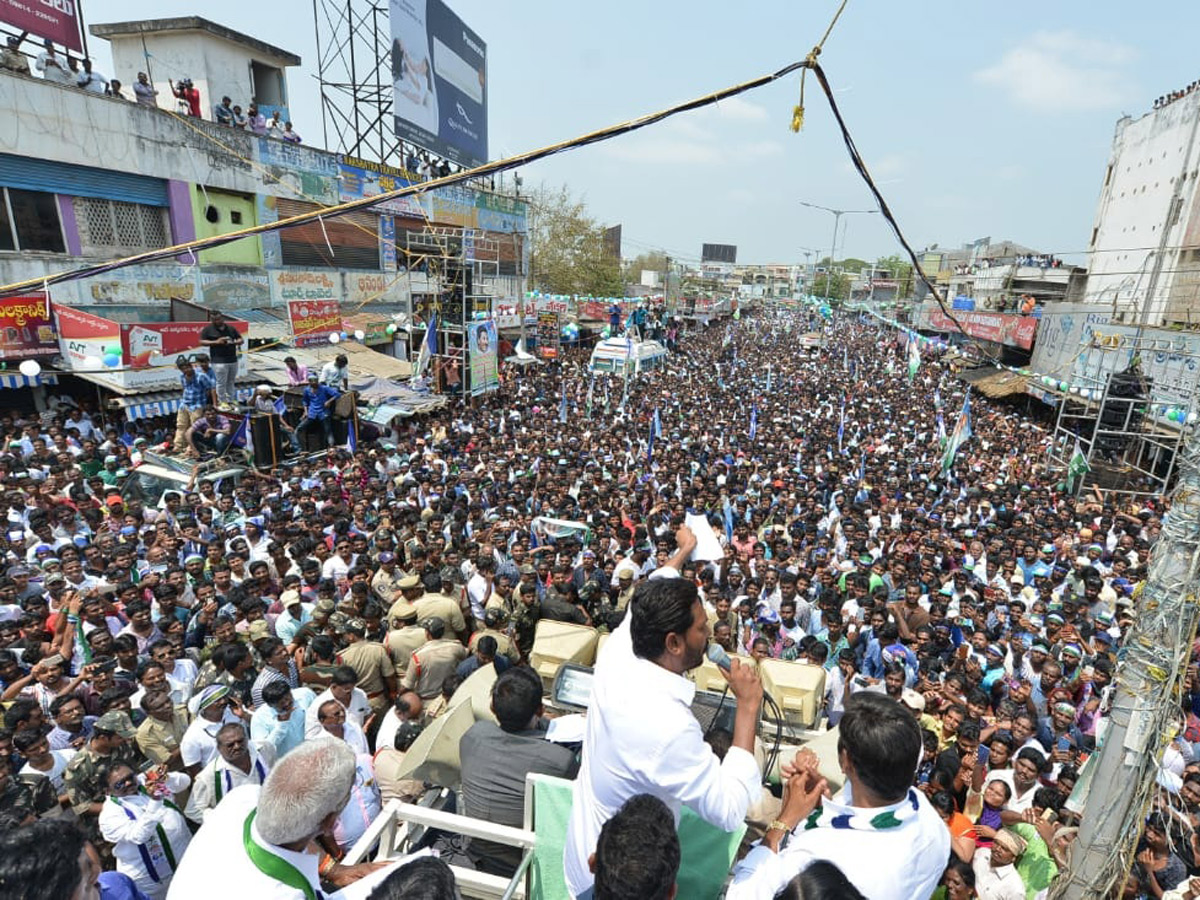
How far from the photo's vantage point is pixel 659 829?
1.60 metres

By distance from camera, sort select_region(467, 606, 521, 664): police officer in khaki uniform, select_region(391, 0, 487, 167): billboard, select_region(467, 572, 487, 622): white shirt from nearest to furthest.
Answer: select_region(467, 606, 521, 664): police officer in khaki uniform < select_region(467, 572, 487, 622): white shirt < select_region(391, 0, 487, 167): billboard

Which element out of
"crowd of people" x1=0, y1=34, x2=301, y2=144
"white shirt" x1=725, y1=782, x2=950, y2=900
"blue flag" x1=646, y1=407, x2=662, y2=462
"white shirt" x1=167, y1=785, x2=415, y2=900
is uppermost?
"crowd of people" x1=0, y1=34, x2=301, y2=144

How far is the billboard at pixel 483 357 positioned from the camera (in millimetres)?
16875

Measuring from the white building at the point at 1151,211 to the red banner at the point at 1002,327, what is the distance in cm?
243

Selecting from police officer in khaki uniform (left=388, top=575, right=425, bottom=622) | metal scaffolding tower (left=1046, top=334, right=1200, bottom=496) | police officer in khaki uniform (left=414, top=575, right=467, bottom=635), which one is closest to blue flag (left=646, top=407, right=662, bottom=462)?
police officer in khaki uniform (left=388, top=575, right=425, bottom=622)

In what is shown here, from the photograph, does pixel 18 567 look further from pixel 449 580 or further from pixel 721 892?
pixel 721 892

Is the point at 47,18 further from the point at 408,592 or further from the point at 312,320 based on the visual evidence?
the point at 408,592

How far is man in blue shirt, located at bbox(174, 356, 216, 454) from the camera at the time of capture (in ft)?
35.9

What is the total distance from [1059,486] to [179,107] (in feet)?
75.6

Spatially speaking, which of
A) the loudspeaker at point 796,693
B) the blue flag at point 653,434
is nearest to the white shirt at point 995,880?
the loudspeaker at point 796,693

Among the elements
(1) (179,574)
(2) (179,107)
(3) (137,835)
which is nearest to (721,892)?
(3) (137,835)

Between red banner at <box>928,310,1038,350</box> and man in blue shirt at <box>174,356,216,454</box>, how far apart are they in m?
19.8

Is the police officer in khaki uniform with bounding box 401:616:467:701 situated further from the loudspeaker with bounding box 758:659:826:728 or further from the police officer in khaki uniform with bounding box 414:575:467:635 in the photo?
the loudspeaker with bounding box 758:659:826:728

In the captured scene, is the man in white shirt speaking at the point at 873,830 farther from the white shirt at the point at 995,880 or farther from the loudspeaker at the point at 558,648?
the white shirt at the point at 995,880
